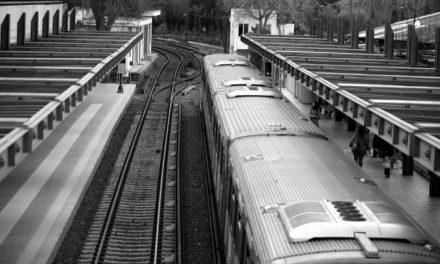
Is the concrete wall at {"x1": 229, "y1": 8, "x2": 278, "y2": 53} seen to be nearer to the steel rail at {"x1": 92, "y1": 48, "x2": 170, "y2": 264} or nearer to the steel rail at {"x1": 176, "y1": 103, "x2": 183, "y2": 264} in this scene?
the steel rail at {"x1": 92, "y1": 48, "x2": 170, "y2": 264}

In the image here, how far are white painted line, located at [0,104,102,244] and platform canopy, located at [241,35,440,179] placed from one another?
6.84 meters

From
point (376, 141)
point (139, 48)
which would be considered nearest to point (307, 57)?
point (376, 141)

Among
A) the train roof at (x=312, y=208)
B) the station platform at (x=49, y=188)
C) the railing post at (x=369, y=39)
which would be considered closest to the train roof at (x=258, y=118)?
the train roof at (x=312, y=208)

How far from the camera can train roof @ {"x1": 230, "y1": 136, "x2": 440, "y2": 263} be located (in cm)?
704

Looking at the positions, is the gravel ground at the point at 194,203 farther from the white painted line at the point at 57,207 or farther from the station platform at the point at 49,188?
the white painted line at the point at 57,207

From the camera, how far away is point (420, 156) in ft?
32.1

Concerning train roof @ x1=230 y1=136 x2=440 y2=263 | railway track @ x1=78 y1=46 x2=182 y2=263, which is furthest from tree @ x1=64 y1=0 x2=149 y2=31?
train roof @ x1=230 y1=136 x2=440 y2=263

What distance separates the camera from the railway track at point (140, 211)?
1395 cm

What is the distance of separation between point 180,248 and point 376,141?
10.4 m

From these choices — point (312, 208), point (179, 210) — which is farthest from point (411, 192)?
point (312, 208)

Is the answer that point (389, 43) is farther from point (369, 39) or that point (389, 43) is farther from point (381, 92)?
point (381, 92)

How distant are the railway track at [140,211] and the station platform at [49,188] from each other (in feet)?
2.27

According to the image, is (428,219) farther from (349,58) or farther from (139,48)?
(139,48)

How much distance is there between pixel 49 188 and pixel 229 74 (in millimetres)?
6394
